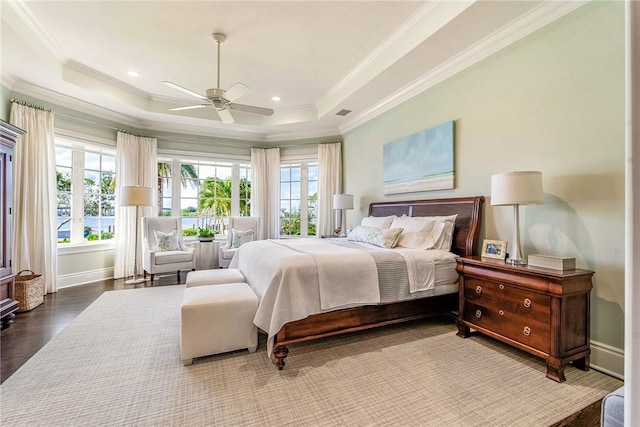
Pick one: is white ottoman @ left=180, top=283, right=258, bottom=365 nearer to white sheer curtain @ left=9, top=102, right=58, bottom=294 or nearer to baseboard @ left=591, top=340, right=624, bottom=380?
baseboard @ left=591, top=340, right=624, bottom=380

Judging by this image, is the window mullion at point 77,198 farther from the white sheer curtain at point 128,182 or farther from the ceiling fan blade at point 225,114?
the ceiling fan blade at point 225,114

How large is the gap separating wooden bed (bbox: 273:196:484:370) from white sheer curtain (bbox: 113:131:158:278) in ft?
13.7

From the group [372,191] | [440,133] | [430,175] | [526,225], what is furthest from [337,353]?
[372,191]

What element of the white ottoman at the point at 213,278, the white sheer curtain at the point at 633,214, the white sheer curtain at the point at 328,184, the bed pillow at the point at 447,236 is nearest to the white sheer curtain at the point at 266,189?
the white sheer curtain at the point at 328,184

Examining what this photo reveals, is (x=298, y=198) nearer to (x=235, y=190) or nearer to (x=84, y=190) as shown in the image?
(x=235, y=190)

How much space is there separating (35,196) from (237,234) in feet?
9.59

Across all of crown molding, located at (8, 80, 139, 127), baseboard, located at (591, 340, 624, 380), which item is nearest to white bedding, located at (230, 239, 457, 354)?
baseboard, located at (591, 340, 624, 380)

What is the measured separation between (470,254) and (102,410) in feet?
10.8

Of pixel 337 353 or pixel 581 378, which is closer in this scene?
pixel 581 378

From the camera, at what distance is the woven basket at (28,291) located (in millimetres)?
3395

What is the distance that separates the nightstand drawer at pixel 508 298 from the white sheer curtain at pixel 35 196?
17.8 feet

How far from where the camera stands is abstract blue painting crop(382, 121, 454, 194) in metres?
3.54

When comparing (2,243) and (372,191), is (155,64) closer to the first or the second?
(2,243)

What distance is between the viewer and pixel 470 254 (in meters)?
3.10
